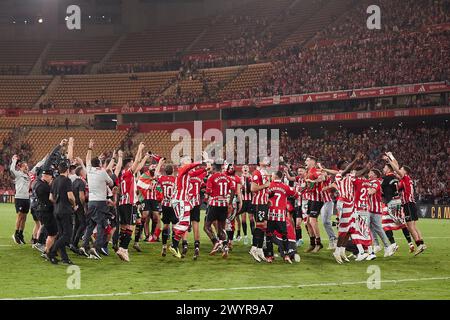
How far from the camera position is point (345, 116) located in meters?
50.6

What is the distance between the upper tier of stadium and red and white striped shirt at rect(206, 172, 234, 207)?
29.6 meters

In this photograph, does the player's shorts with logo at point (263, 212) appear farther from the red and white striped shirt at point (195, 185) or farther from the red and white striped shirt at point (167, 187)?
the red and white striped shirt at point (167, 187)

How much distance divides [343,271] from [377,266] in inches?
57.1

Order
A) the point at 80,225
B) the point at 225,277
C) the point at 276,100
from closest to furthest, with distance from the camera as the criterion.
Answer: the point at 225,277
the point at 80,225
the point at 276,100

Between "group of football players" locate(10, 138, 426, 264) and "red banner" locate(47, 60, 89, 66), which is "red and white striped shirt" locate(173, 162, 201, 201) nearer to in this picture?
"group of football players" locate(10, 138, 426, 264)

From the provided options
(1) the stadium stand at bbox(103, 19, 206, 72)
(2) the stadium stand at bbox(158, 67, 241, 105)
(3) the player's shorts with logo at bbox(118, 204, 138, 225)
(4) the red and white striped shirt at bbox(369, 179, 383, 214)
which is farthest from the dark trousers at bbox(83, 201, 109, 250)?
(1) the stadium stand at bbox(103, 19, 206, 72)

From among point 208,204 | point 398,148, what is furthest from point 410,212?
point 398,148

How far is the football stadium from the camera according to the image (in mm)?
16500

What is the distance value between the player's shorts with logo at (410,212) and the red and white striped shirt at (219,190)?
4.91 m

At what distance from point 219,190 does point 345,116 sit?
3238cm

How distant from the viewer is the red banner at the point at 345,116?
46281 millimetres

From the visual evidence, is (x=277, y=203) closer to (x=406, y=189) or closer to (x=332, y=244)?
(x=332, y=244)

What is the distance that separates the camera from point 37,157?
201ft
